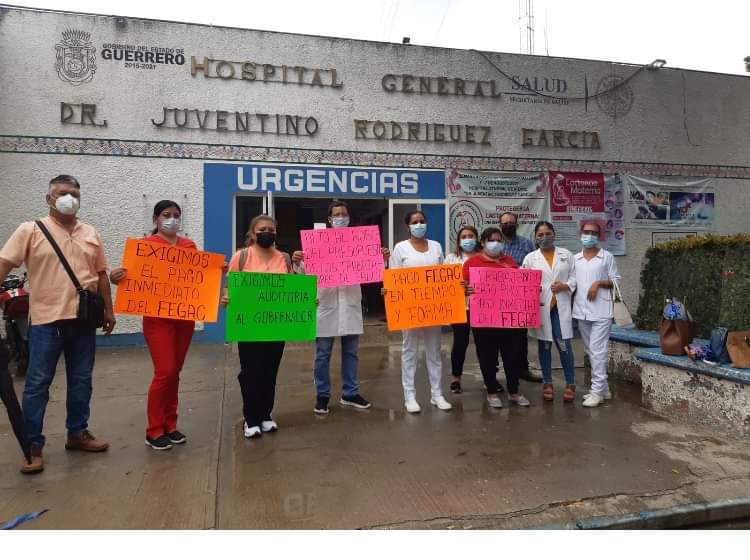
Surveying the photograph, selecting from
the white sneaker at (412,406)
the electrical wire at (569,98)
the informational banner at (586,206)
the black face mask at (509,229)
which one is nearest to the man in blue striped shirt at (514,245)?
the black face mask at (509,229)

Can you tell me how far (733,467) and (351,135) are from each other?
680 cm

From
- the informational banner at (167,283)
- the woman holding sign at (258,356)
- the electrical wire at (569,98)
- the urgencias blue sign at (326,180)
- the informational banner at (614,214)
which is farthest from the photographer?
the informational banner at (614,214)

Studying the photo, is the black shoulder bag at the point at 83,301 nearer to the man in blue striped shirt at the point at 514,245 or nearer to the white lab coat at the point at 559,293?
the white lab coat at the point at 559,293

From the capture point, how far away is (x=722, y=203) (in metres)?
9.89

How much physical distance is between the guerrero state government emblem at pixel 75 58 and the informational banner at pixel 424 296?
6.20 meters

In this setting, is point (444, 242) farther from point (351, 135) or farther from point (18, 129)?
point (18, 129)

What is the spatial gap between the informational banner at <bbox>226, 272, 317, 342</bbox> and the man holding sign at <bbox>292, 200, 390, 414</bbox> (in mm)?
246

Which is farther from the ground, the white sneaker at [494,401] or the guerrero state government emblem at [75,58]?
the guerrero state government emblem at [75,58]

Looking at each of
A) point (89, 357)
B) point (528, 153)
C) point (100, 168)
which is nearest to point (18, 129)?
point (100, 168)

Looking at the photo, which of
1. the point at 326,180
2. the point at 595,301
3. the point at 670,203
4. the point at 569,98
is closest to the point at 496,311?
the point at 595,301

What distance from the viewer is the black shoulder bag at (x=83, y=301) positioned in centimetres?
327

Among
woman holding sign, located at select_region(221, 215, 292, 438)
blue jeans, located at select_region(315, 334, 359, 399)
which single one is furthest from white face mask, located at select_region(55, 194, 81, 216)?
blue jeans, located at select_region(315, 334, 359, 399)

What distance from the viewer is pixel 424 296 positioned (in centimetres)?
426

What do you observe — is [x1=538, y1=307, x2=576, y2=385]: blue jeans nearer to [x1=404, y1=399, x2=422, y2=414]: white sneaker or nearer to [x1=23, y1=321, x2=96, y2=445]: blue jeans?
[x1=404, y1=399, x2=422, y2=414]: white sneaker
